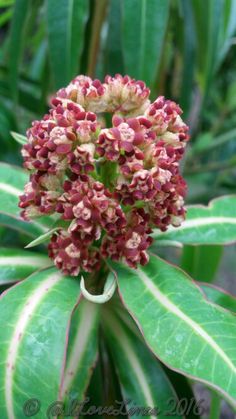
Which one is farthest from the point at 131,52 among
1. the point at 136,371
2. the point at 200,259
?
the point at 136,371

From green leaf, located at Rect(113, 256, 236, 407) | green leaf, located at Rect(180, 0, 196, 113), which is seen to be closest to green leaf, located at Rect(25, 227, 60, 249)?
green leaf, located at Rect(113, 256, 236, 407)

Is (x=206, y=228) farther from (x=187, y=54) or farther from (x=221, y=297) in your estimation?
(x=187, y=54)

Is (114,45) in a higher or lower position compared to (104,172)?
higher

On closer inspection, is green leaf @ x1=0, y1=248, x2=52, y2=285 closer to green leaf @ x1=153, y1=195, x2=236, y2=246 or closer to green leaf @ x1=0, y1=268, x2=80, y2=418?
green leaf @ x1=0, y1=268, x2=80, y2=418

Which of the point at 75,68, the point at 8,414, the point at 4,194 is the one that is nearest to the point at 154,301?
the point at 8,414

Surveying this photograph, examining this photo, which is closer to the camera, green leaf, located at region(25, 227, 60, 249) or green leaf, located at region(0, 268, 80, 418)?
green leaf, located at region(0, 268, 80, 418)
